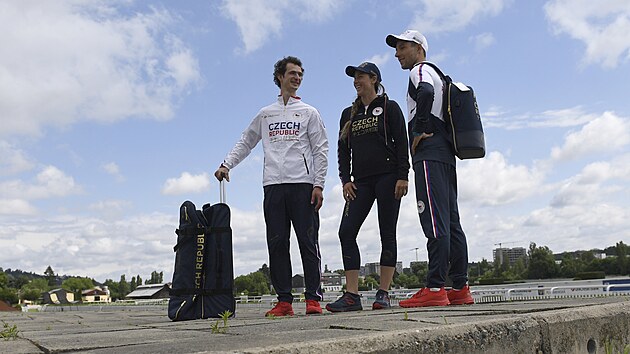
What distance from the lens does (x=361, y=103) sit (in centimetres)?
537

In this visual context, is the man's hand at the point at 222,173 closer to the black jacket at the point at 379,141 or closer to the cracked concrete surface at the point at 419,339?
the black jacket at the point at 379,141

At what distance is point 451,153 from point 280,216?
145cm

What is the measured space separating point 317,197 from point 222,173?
901 millimetres

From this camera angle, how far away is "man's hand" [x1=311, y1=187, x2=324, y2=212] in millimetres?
4926

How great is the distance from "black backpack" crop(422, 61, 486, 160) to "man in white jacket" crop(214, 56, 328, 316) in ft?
3.36

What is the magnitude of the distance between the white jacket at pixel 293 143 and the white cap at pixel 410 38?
88 cm

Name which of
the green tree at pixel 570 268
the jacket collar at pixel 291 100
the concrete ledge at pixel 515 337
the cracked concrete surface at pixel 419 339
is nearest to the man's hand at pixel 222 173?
the jacket collar at pixel 291 100

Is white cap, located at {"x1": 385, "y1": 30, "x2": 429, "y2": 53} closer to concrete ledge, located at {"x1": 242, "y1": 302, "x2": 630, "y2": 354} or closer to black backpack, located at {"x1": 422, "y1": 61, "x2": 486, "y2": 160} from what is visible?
black backpack, located at {"x1": 422, "y1": 61, "x2": 486, "y2": 160}

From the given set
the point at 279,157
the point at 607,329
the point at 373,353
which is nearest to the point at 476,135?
the point at 279,157

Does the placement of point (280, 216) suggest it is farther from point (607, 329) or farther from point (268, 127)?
point (607, 329)

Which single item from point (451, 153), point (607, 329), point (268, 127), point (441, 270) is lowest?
point (607, 329)

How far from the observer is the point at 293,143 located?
5.01 m

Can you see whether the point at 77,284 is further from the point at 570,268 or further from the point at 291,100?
the point at 291,100

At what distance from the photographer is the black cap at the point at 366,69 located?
17.3ft
